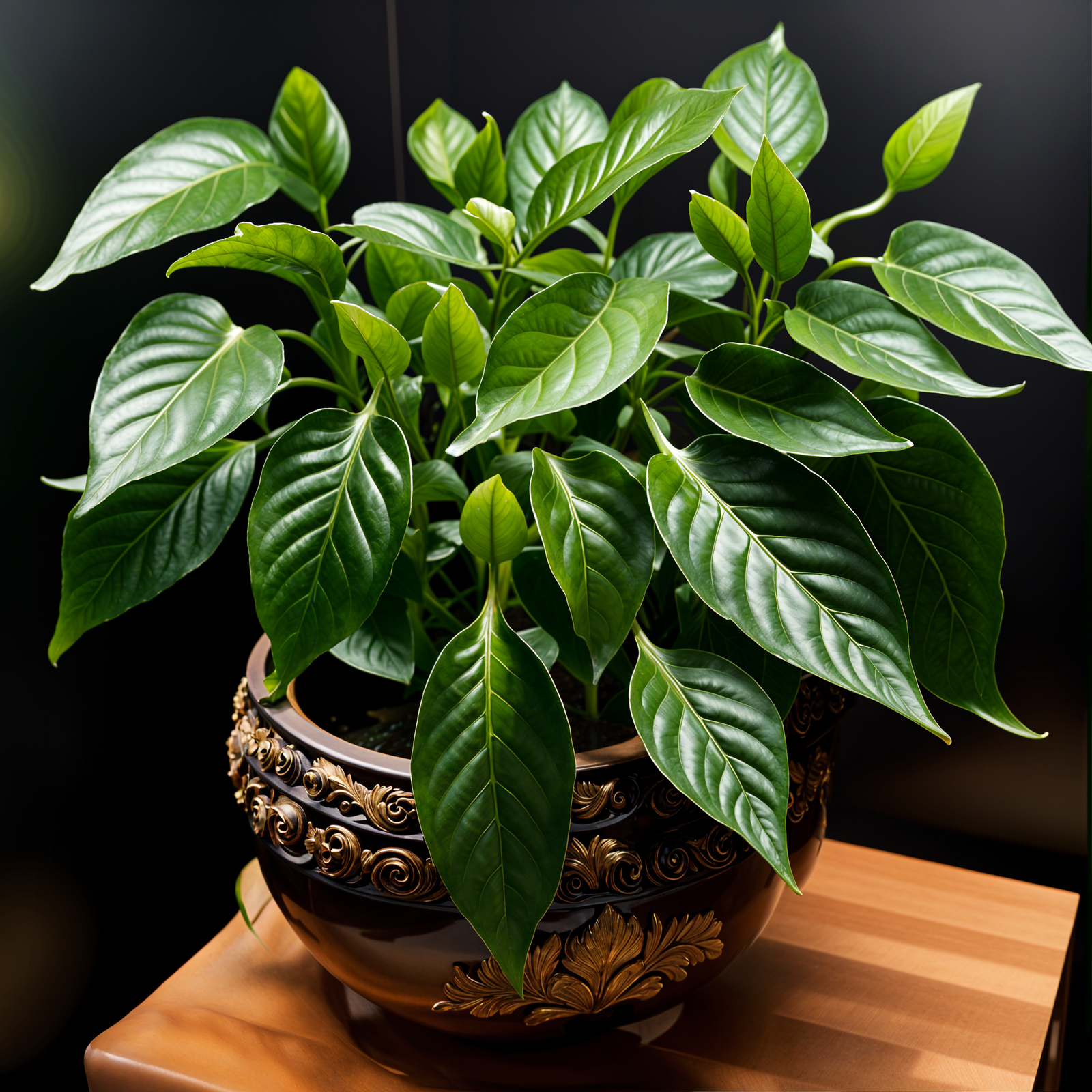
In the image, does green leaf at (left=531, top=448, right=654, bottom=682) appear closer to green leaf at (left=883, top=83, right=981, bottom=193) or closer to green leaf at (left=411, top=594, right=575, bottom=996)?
green leaf at (left=411, top=594, right=575, bottom=996)

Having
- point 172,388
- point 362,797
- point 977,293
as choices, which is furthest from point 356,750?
point 977,293

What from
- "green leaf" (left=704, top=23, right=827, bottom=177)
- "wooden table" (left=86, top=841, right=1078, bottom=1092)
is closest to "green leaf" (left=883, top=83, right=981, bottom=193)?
"green leaf" (left=704, top=23, right=827, bottom=177)

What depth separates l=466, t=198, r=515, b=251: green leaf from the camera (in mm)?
550

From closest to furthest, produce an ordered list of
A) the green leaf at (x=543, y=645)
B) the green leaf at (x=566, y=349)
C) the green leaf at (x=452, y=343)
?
the green leaf at (x=566, y=349) < the green leaf at (x=452, y=343) < the green leaf at (x=543, y=645)

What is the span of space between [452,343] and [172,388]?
0.17 metres

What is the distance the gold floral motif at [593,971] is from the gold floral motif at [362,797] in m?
0.09

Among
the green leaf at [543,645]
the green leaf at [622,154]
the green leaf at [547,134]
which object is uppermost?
the green leaf at [622,154]

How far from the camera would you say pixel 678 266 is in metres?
0.75

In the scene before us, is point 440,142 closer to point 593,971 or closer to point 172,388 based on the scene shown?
point 172,388

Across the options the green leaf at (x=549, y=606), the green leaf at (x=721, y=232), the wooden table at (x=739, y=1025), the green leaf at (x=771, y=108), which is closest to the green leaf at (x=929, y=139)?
the green leaf at (x=771, y=108)

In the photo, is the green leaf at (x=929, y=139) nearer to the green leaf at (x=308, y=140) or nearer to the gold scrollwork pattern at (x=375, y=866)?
the green leaf at (x=308, y=140)

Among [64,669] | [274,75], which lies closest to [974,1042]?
[64,669]

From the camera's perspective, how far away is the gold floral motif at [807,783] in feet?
2.04

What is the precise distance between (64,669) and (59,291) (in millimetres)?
311
